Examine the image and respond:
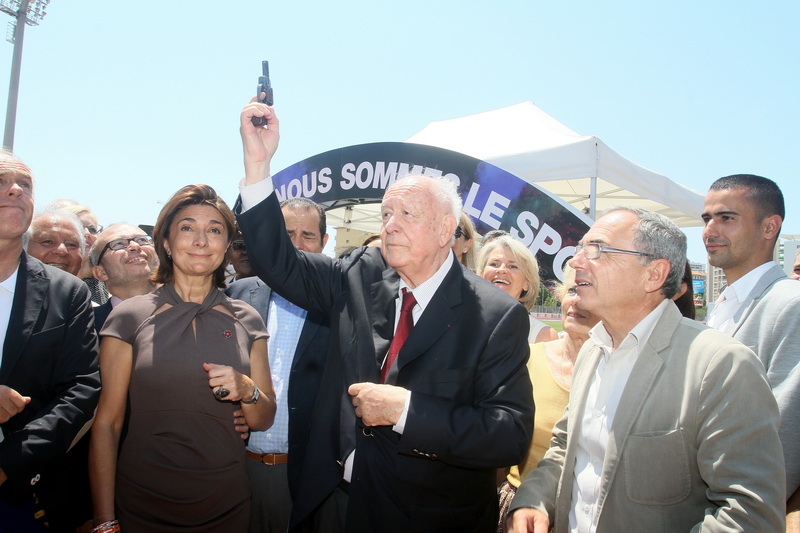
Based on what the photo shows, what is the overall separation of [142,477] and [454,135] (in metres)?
7.91

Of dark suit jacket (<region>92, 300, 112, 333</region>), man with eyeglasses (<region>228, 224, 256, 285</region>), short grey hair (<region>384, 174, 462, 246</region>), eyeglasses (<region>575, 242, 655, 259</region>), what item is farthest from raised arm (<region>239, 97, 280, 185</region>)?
man with eyeglasses (<region>228, 224, 256, 285</region>)

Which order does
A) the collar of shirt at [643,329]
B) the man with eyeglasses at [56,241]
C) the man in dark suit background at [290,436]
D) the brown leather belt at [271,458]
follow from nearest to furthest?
the collar of shirt at [643,329], the man in dark suit background at [290,436], the brown leather belt at [271,458], the man with eyeglasses at [56,241]

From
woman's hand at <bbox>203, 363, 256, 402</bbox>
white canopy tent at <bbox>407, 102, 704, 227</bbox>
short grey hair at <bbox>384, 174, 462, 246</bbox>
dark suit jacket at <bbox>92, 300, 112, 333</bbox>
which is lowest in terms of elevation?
dark suit jacket at <bbox>92, 300, 112, 333</bbox>

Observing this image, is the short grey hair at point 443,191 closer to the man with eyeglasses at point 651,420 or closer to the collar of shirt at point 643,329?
the man with eyeglasses at point 651,420

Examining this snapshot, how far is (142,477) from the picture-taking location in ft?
6.99

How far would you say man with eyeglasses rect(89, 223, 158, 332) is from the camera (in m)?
3.04

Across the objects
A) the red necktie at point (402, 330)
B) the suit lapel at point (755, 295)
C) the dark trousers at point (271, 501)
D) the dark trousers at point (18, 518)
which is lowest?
the dark trousers at point (271, 501)

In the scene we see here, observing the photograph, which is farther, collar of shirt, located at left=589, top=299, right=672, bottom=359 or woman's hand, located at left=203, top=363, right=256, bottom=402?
woman's hand, located at left=203, top=363, right=256, bottom=402

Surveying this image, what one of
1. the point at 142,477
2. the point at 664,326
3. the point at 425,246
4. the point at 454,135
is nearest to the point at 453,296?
the point at 425,246

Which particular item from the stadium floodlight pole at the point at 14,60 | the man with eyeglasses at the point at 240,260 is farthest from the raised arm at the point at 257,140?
the stadium floodlight pole at the point at 14,60

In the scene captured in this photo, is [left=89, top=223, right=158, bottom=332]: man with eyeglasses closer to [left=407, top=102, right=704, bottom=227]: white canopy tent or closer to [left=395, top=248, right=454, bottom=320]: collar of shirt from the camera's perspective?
[left=395, top=248, right=454, bottom=320]: collar of shirt

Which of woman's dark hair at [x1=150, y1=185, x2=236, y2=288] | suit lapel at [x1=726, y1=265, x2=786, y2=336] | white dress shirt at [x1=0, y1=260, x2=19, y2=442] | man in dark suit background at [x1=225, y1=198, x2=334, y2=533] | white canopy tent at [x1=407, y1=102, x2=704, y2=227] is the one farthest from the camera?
white canopy tent at [x1=407, y1=102, x2=704, y2=227]

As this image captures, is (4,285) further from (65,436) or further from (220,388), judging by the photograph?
(220,388)

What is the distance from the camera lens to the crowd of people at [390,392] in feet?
5.34
